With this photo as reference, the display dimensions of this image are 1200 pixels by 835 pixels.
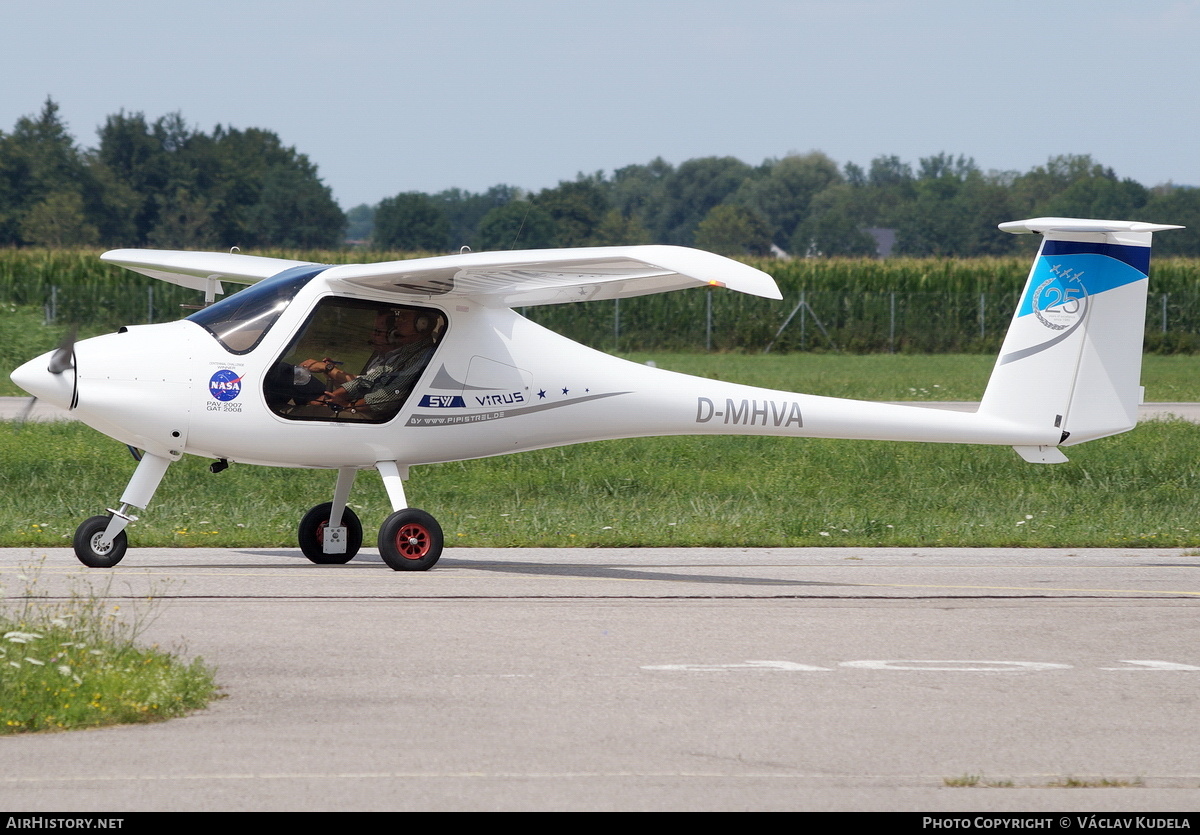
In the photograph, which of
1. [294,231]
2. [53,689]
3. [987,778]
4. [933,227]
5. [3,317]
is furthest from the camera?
[933,227]

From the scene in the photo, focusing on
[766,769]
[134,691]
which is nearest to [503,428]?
[134,691]

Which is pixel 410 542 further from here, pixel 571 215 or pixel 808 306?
pixel 571 215

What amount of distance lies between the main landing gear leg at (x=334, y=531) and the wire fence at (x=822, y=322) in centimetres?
3075

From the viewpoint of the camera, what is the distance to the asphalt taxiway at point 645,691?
17.2 feet

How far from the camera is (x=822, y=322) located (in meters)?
45.7

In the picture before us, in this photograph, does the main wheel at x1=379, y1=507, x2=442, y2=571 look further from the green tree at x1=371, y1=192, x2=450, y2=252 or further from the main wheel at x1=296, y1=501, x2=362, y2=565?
the green tree at x1=371, y1=192, x2=450, y2=252

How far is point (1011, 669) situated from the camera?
747 centimetres

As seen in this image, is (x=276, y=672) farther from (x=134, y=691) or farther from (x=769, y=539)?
(x=769, y=539)

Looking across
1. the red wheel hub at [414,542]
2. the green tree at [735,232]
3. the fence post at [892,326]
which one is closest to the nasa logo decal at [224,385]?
the red wheel hub at [414,542]

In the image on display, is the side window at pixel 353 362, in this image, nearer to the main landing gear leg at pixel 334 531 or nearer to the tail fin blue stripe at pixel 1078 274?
the main landing gear leg at pixel 334 531

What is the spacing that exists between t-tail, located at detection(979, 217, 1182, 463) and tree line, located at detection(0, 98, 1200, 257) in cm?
4980

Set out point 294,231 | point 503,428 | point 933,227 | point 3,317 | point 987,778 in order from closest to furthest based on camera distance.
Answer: point 987,778 → point 503,428 → point 3,317 → point 294,231 → point 933,227

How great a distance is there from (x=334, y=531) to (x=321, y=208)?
83832 millimetres
